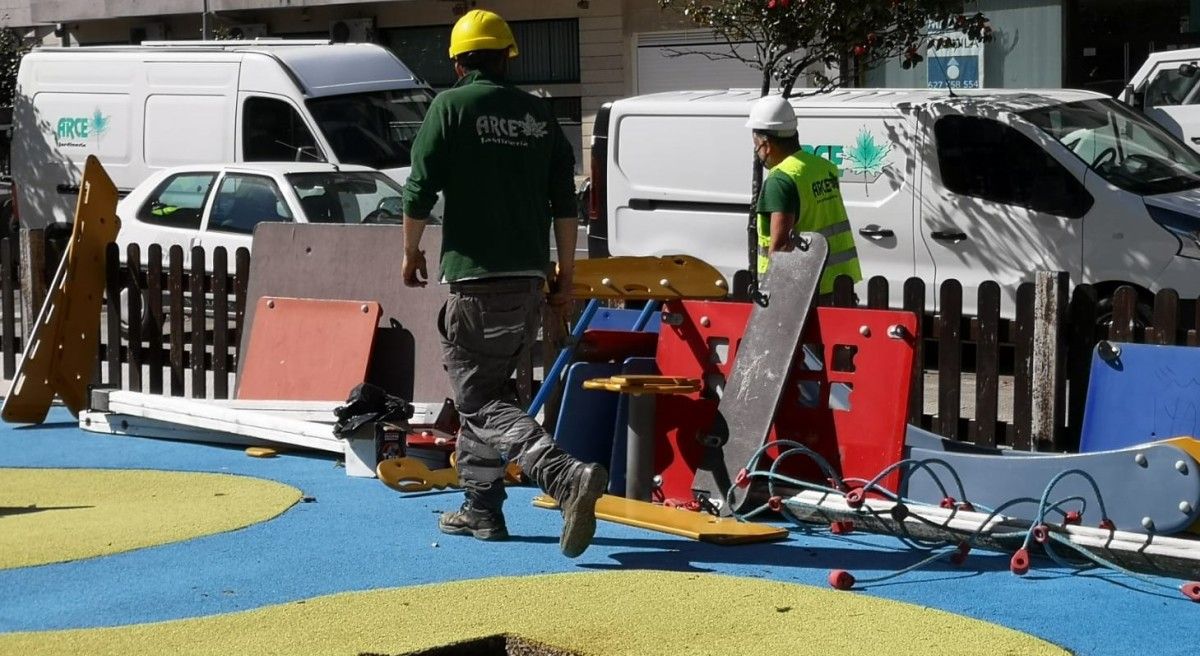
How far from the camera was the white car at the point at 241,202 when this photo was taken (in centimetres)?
1353

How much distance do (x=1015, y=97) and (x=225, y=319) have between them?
5.94 meters

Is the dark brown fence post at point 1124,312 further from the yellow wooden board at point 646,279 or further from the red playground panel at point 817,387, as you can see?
the yellow wooden board at point 646,279

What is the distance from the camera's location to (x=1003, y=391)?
1118cm

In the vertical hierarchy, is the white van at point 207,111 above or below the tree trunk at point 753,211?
above

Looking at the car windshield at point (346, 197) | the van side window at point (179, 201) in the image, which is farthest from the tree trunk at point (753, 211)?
the van side window at point (179, 201)

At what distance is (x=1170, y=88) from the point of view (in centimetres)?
1791

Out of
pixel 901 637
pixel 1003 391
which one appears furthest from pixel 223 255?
pixel 901 637

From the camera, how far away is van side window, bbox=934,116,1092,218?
1186 cm

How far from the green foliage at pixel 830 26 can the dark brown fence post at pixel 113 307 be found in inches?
205

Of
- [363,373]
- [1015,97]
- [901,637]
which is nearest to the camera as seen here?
[901,637]

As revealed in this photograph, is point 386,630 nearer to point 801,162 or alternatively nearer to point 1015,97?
point 801,162

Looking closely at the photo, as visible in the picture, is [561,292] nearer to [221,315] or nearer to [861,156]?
[221,315]

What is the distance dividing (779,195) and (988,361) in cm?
156

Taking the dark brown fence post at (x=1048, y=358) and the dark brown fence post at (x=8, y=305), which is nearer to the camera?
→ the dark brown fence post at (x=1048, y=358)
